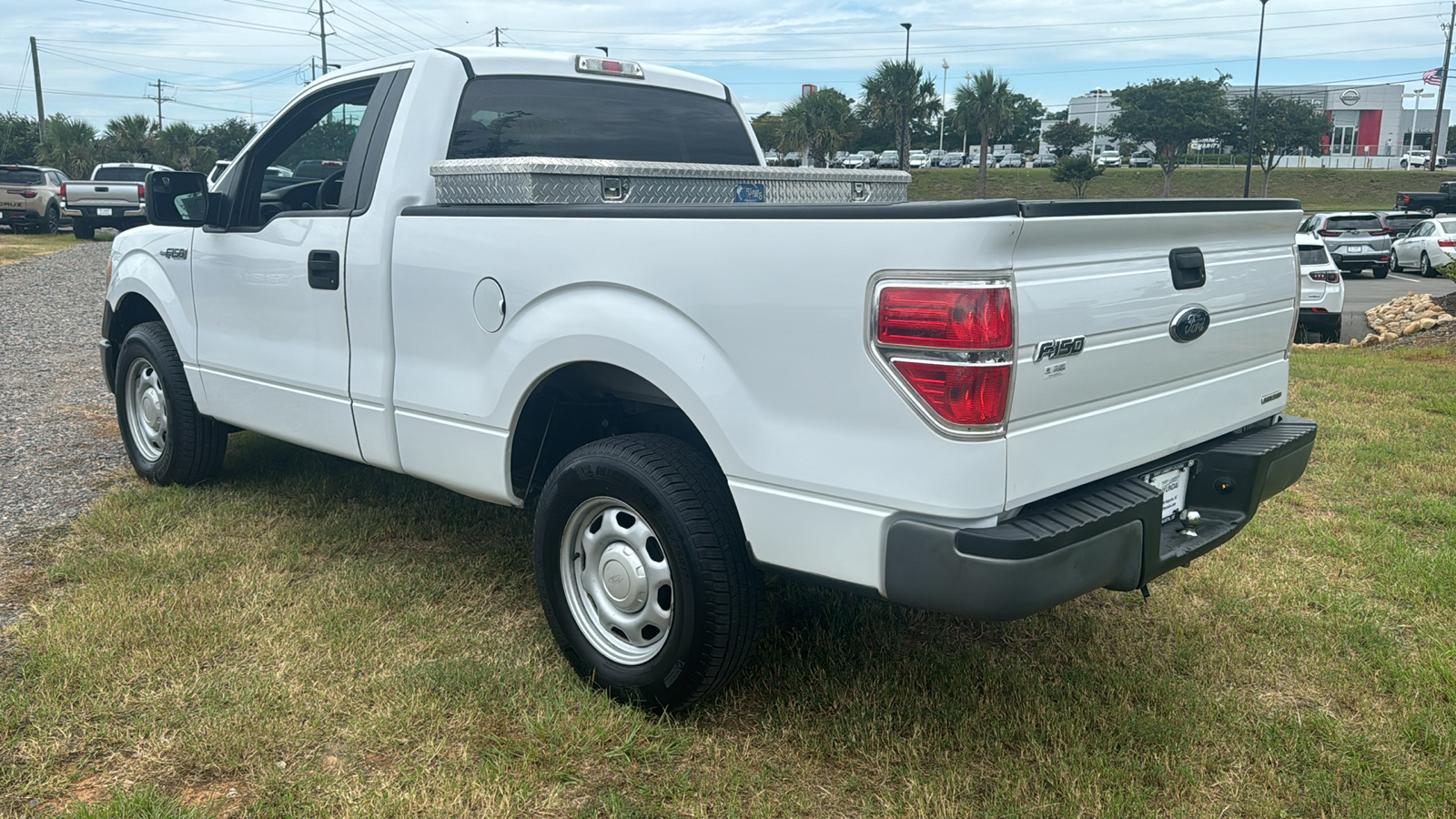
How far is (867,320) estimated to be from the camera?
2.55m

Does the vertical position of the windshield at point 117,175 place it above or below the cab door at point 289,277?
above

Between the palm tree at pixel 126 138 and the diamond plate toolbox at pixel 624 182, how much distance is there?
64.1m

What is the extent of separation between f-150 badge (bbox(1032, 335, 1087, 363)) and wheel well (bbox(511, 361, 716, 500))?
3.84ft

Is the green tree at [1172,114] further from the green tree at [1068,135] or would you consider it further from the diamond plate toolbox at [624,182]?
the diamond plate toolbox at [624,182]

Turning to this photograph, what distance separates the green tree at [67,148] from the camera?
165ft

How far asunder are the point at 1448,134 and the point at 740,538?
131 metres

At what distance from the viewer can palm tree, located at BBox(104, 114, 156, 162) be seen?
5856cm

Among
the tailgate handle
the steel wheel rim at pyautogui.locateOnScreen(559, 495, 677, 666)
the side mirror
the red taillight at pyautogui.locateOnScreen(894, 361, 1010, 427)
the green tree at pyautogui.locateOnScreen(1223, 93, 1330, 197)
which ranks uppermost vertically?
the green tree at pyautogui.locateOnScreen(1223, 93, 1330, 197)

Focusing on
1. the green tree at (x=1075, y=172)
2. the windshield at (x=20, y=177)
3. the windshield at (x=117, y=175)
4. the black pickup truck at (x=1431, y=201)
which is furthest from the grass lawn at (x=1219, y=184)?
the windshield at (x=20, y=177)

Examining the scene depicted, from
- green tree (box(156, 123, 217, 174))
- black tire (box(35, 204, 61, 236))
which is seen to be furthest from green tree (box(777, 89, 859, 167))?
black tire (box(35, 204, 61, 236))

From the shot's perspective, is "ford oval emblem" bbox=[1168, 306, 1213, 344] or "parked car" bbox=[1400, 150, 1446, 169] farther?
"parked car" bbox=[1400, 150, 1446, 169]

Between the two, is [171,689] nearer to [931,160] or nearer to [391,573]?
[391,573]

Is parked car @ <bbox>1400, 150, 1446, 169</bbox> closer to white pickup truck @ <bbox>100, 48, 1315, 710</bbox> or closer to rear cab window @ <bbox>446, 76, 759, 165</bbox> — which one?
rear cab window @ <bbox>446, 76, 759, 165</bbox>

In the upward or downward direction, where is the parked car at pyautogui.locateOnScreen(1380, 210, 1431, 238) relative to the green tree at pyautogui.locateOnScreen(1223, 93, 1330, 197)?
downward
